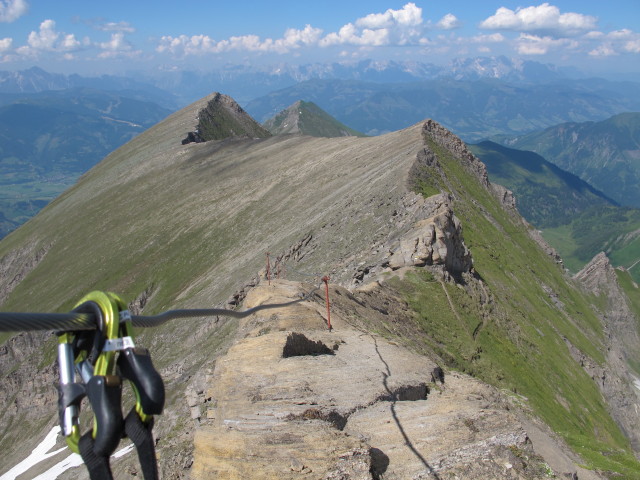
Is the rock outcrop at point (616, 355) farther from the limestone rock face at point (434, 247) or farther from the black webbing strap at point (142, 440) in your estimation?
the black webbing strap at point (142, 440)

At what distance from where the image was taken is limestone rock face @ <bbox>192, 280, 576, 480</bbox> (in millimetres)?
9547

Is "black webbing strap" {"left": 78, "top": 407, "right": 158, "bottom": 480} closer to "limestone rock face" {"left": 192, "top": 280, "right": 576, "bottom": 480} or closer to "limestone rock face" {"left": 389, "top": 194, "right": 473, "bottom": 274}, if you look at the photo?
"limestone rock face" {"left": 192, "top": 280, "right": 576, "bottom": 480}

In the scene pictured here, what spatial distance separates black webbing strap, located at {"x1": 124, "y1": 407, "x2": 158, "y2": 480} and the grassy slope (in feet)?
65.2

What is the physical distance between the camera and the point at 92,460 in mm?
3730

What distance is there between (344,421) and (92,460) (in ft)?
29.9

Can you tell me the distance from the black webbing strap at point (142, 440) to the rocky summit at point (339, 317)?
5.70 m

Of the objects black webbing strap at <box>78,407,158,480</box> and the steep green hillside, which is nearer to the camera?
black webbing strap at <box>78,407,158,480</box>

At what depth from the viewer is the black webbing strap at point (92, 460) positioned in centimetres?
367

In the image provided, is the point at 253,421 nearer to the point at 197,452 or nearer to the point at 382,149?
the point at 197,452

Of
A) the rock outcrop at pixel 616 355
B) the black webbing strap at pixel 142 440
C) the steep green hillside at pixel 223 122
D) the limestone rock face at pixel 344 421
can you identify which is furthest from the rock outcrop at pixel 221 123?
the black webbing strap at pixel 142 440

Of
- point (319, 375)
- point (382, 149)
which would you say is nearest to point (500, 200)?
point (382, 149)

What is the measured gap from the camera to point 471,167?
8075 centimetres

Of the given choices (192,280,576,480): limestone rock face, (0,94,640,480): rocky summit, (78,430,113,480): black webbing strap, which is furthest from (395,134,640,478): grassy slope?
(78,430,113,480): black webbing strap

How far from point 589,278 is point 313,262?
8996 cm
